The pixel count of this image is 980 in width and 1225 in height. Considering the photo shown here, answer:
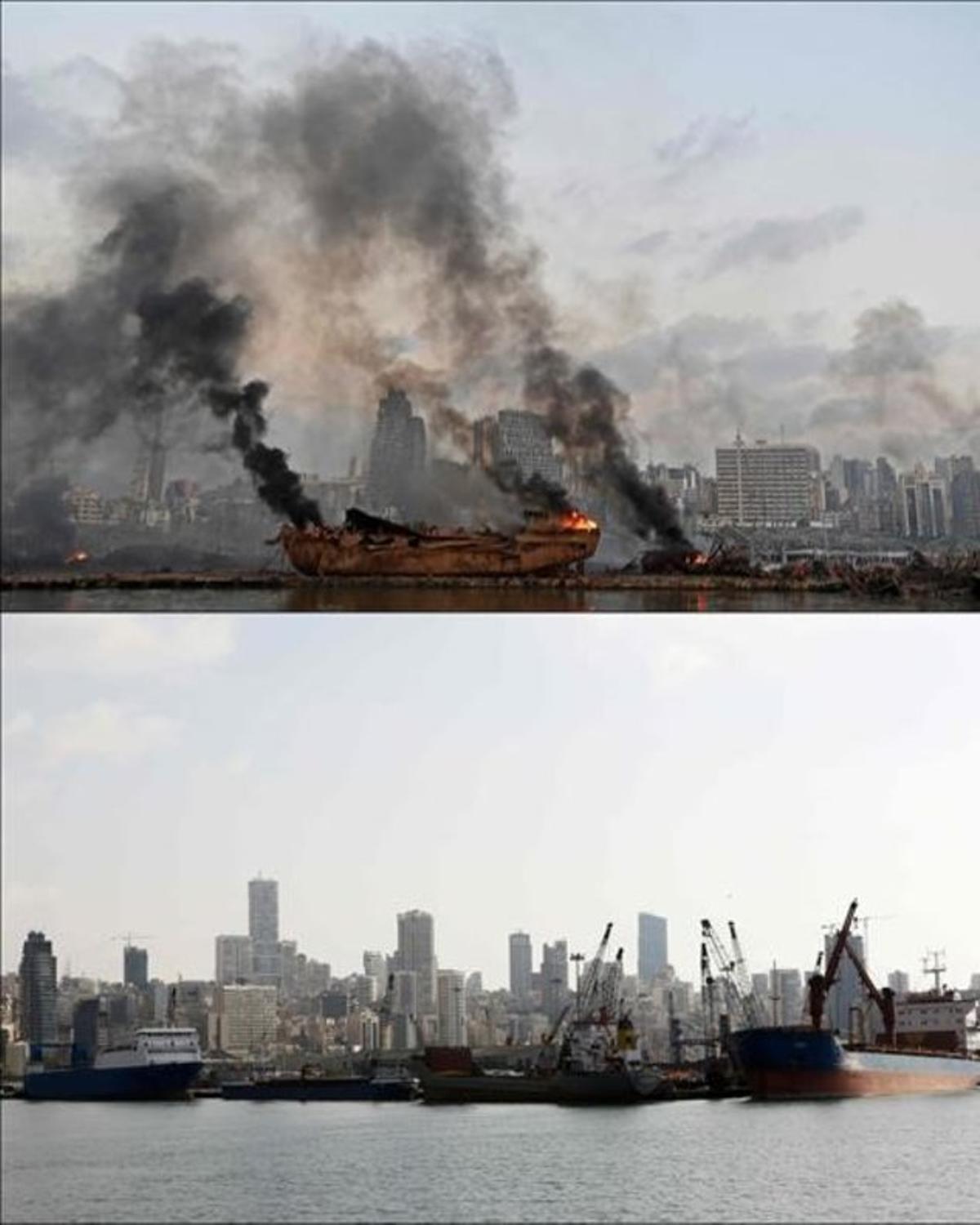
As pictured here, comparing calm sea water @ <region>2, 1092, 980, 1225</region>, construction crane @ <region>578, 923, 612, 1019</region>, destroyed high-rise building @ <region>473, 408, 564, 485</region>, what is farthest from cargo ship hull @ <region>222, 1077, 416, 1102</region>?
destroyed high-rise building @ <region>473, 408, 564, 485</region>

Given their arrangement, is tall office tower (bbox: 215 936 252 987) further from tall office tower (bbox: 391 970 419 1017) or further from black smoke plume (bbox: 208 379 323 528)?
black smoke plume (bbox: 208 379 323 528)

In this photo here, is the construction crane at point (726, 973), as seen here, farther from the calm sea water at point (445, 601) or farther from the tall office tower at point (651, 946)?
the calm sea water at point (445, 601)

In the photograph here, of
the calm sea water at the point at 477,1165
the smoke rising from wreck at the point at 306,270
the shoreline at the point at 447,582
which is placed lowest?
the calm sea water at the point at 477,1165

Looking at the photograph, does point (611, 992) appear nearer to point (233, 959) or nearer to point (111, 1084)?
point (233, 959)

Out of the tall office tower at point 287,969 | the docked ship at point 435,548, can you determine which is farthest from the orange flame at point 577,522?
the tall office tower at point 287,969

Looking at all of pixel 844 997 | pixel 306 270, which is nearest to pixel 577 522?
pixel 306 270
